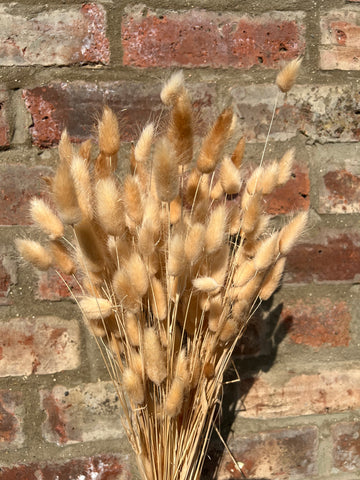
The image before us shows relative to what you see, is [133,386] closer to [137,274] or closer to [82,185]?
[137,274]

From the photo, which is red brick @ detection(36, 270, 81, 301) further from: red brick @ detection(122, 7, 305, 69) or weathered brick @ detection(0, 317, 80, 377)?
red brick @ detection(122, 7, 305, 69)

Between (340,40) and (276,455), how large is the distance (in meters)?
0.69

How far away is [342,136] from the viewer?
958 millimetres

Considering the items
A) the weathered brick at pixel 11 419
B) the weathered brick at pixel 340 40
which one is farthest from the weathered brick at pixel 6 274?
the weathered brick at pixel 340 40

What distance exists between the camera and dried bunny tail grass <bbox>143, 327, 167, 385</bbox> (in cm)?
65

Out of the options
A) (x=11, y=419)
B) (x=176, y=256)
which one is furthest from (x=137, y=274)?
(x=11, y=419)

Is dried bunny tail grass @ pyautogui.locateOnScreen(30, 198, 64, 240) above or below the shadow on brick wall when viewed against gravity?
above

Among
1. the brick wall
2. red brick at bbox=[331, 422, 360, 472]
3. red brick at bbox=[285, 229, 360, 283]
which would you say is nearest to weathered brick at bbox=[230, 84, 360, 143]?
the brick wall

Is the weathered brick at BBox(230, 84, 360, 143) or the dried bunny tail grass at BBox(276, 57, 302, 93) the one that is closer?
the dried bunny tail grass at BBox(276, 57, 302, 93)

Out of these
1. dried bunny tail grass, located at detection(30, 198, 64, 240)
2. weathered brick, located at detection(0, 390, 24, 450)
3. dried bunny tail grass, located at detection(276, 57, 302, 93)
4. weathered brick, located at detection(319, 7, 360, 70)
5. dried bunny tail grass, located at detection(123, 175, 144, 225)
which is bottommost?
weathered brick, located at detection(0, 390, 24, 450)

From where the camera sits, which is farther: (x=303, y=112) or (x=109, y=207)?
(x=303, y=112)

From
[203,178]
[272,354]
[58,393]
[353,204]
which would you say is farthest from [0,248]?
[353,204]

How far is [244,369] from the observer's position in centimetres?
94

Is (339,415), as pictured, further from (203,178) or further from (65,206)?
(65,206)
